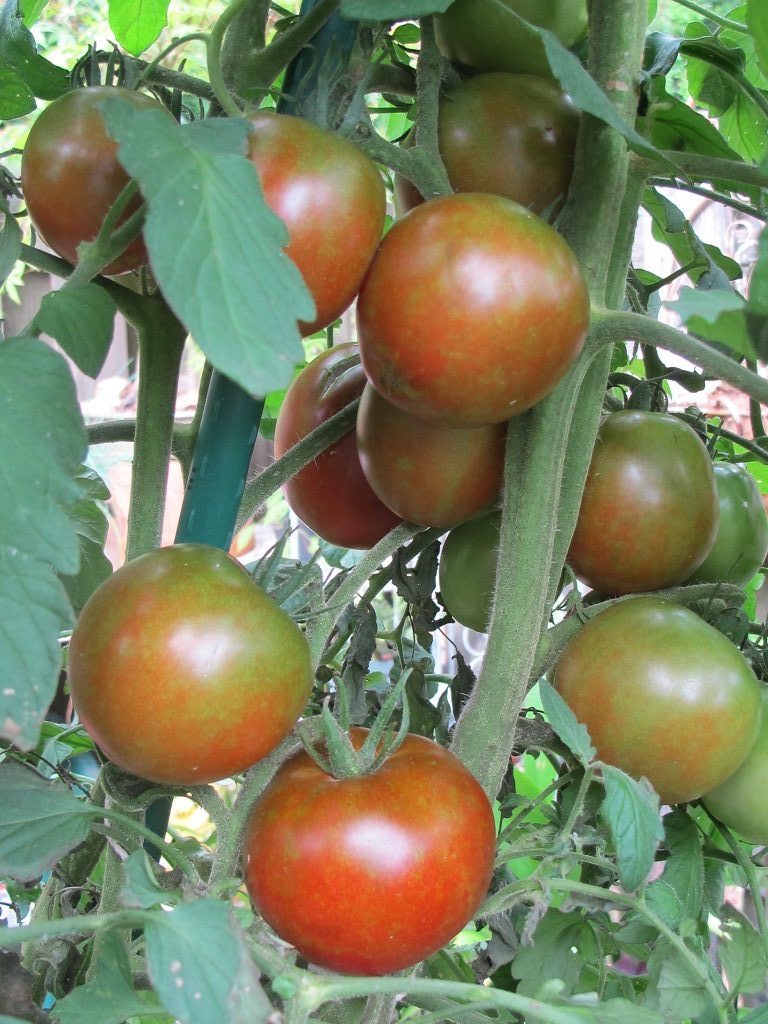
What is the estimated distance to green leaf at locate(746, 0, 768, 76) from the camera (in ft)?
1.43

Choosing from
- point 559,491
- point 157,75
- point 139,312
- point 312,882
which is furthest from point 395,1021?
point 157,75

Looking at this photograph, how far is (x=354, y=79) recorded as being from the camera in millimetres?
457

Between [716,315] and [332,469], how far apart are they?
0.33 metres

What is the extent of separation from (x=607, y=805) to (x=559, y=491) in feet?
0.53

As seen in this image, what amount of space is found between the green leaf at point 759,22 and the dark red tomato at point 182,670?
1.15ft

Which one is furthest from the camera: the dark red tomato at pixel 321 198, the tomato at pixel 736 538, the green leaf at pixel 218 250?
the tomato at pixel 736 538

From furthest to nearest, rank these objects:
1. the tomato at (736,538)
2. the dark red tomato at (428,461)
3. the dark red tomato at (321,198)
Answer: the tomato at (736,538)
the dark red tomato at (428,461)
the dark red tomato at (321,198)

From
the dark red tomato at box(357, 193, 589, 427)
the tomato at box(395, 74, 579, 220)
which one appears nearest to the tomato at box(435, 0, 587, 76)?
the tomato at box(395, 74, 579, 220)

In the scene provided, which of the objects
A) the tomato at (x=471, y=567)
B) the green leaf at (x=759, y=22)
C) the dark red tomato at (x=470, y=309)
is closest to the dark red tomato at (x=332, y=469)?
the tomato at (x=471, y=567)

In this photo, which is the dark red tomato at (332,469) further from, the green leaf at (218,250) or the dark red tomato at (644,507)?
the green leaf at (218,250)

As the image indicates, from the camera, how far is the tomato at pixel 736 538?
61cm

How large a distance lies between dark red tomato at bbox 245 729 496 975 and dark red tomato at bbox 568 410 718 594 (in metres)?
0.18

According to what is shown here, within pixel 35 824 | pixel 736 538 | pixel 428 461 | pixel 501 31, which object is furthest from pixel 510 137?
pixel 35 824

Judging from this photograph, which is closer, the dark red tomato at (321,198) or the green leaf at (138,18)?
the dark red tomato at (321,198)
